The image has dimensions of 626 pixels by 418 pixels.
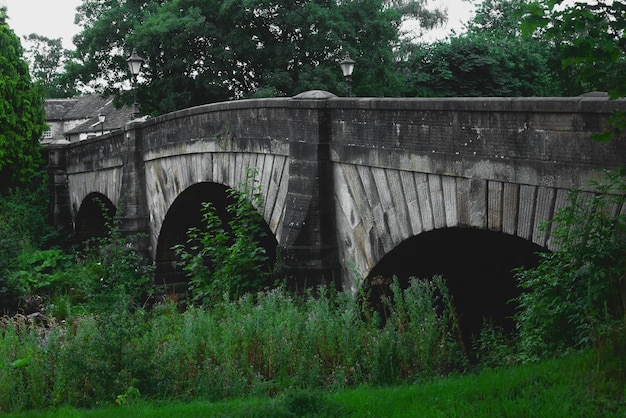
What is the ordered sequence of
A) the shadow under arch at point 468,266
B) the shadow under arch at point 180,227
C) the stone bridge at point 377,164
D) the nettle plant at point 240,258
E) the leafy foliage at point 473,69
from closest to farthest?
the stone bridge at point 377,164 < the shadow under arch at point 468,266 < the nettle plant at point 240,258 < the shadow under arch at point 180,227 < the leafy foliage at point 473,69

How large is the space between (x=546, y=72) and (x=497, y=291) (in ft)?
77.4

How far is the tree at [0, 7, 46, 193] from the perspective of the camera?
24.0 meters

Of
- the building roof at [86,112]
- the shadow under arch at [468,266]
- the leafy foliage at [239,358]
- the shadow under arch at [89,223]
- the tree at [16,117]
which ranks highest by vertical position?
the building roof at [86,112]

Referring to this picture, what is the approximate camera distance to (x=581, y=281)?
4.92 m

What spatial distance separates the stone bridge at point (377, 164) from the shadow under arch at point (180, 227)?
0.29 feet

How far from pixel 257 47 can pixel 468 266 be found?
17.4 m

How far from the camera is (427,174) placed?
701 cm

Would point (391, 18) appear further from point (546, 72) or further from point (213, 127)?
point (213, 127)

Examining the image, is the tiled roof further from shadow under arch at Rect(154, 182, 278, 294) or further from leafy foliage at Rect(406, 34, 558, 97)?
shadow under arch at Rect(154, 182, 278, 294)

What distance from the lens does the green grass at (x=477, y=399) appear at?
403cm

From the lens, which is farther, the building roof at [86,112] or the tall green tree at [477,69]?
the building roof at [86,112]

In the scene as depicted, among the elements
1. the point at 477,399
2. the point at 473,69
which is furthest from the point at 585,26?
→ the point at 473,69

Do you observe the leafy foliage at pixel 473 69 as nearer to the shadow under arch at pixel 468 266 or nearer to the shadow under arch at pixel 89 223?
the shadow under arch at pixel 89 223

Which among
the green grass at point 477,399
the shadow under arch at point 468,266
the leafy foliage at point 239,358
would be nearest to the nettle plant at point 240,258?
the shadow under arch at point 468,266
